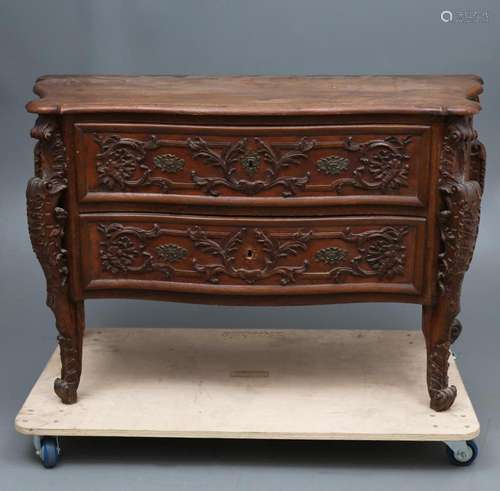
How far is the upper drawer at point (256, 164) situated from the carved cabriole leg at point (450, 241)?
0.07 metres

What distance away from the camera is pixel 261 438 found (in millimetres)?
4047

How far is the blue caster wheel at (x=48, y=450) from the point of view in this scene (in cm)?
404

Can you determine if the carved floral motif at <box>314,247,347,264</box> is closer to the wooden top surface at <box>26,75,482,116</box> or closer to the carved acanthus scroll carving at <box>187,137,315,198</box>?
the carved acanthus scroll carving at <box>187,137,315,198</box>

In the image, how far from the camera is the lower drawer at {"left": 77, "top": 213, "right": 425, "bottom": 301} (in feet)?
13.0

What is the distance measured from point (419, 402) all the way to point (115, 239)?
99cm

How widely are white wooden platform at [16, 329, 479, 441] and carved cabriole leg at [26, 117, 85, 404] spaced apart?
26 centimetres

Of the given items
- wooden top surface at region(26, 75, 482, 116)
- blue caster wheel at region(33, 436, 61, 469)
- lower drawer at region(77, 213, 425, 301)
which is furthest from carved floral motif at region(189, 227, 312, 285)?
blue caster wheel at region(33, 436, 61, 469)

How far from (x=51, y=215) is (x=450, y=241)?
1.08 meters

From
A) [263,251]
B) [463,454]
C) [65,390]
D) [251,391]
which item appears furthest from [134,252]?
[463,454]

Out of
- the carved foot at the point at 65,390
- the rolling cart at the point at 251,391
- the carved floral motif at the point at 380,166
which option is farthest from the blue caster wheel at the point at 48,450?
the carved floral motif at the point at 380,166

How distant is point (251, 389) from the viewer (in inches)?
168

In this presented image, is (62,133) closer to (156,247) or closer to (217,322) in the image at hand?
(156,247)

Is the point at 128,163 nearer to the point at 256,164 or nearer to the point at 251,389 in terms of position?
the point at 256,164

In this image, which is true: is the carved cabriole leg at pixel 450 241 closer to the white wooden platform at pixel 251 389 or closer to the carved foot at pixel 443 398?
the carved foot at pixel 443 398
